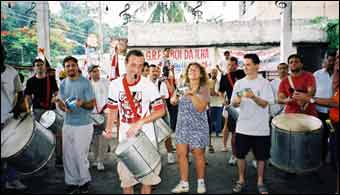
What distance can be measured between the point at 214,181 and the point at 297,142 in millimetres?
1214

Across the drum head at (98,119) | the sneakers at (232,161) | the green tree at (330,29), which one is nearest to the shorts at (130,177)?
the drum head at (98,119)

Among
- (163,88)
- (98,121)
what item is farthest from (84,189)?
(163,88)

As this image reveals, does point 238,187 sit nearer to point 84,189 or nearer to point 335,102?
point 335,102

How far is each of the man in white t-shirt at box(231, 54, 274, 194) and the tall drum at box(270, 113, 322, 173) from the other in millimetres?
130

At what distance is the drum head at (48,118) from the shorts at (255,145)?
7.05 ft

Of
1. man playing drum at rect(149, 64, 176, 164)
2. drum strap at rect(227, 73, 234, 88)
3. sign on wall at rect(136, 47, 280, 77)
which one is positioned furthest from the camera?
sign on wall at rect(136, 47, 280, 77)

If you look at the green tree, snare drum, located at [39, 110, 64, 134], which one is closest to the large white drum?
snare drum, located at [39, 110, 64, 134]

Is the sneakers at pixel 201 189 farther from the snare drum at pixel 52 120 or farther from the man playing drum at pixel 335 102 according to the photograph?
the snare drum at pixel 52 120

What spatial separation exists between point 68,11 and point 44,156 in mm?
33495

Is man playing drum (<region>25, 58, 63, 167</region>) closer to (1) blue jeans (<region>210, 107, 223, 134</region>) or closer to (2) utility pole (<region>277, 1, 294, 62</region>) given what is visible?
(1) blue jeans (<region>210, 107, 223, 134</region>)

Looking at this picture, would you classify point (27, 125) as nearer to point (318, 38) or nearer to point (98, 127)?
point (98, 127)

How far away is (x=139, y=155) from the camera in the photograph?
9.25 ft

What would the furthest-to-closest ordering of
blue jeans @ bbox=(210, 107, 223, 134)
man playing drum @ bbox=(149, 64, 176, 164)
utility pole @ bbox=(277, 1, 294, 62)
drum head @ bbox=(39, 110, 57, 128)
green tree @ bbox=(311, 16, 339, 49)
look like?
green tree @ bbox=(311, 16, 339, 49)
blue jeans @ bbox=(210, 107, 223, 134)
utility pole @ bbox=(277, 1, 294, 62)
man playing drum @ bbox=(149, 64, 176, 164)
drum head @ bbox=(39, 110, 57, 128)

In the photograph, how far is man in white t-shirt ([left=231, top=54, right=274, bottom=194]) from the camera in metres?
3.95
